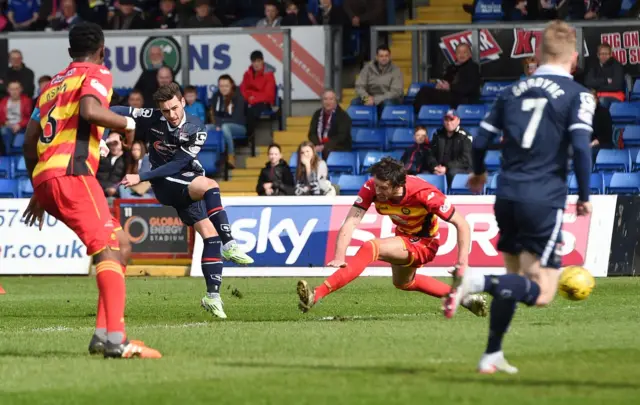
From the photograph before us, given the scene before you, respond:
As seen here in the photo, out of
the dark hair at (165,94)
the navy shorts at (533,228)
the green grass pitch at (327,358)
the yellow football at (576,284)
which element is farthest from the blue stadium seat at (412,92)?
the navy shorts at (533,228)

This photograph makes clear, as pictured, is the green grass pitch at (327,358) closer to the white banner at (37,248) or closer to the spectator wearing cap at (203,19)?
the white banner at (37,248)

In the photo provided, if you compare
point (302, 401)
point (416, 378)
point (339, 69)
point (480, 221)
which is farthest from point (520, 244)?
point (339, 69)

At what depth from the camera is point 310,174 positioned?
22.0 metres

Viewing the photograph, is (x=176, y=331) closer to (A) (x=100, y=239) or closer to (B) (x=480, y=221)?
(A) (x=100, y=239)

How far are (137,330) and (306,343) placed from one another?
2.28 meters

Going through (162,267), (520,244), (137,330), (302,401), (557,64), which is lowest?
(162,267)

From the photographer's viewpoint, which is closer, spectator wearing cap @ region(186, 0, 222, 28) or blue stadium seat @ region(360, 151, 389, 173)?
blue stadium seat @ region(360, 151, 389, 173)

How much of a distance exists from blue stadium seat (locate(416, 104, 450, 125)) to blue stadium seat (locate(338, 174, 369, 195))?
214 cm

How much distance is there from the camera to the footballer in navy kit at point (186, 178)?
13.7 meters

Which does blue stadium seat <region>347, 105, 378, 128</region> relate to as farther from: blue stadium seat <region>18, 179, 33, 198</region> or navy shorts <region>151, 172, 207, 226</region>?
navy shorts <region>151, 172, 207, 226</region>

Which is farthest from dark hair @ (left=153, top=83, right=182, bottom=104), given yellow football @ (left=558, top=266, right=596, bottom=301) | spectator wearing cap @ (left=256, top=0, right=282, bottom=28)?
spectator wearing cap @ (left=256, top=0, right=282, bottom=28)

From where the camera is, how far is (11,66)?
88.0 ft

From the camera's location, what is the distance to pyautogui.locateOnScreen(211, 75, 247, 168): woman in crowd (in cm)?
2517

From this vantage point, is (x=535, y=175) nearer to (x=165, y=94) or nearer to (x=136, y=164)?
(x=165, y=94)
